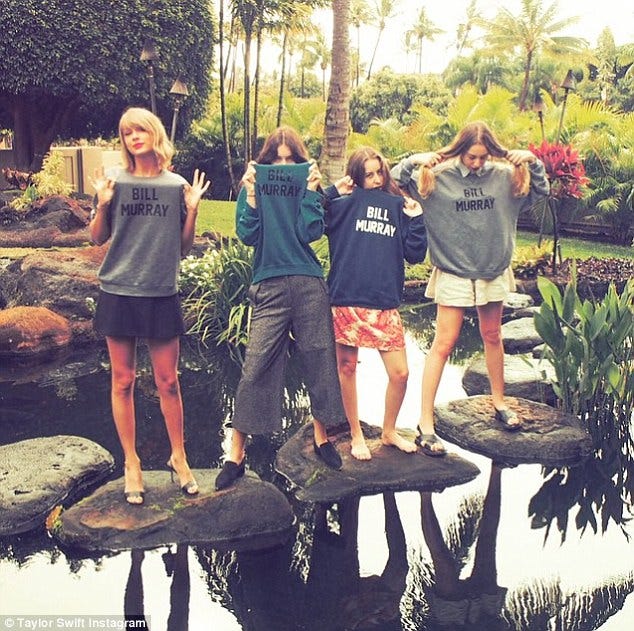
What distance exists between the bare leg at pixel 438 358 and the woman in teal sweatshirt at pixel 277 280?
2.73ft

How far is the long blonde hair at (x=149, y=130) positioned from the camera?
3.59 metres

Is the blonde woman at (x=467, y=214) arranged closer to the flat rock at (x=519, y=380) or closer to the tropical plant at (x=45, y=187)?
the flat rock at (x=519, y=380)

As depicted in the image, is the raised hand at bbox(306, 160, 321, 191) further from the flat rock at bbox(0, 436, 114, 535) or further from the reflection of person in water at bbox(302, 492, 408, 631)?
the flat rock at bbox(0, 436, 114, 535)

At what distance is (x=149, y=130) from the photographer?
3.60m

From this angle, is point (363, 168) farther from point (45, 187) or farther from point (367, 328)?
point (45, 187)

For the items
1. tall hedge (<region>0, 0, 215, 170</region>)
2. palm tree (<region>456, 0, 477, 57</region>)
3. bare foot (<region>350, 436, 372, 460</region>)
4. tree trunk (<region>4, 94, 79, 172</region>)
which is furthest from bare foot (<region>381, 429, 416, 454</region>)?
palm tree (<region>456, 0, 477, 57</region>)

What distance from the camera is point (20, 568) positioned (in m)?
3.53

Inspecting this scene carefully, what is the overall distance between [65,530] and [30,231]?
8.40 metres

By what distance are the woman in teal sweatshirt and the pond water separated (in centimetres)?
55

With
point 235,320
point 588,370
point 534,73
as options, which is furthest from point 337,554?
point 534,73

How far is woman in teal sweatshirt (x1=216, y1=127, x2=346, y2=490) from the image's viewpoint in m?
4.00

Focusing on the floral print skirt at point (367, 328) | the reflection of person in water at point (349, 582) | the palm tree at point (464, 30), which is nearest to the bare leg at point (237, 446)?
the reflection of person in water at point (349, 582)

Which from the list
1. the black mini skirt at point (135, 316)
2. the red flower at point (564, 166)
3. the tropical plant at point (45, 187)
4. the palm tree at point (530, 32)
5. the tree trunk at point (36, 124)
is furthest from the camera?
the palm tree at point (530, 32)

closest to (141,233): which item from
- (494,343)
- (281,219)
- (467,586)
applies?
(281,219)
